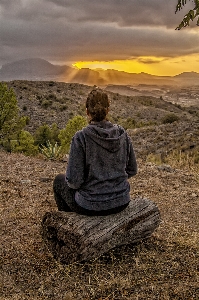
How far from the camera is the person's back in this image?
3.64 meters

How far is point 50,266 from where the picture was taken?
3779 mm

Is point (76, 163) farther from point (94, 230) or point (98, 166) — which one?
point (94, 230)

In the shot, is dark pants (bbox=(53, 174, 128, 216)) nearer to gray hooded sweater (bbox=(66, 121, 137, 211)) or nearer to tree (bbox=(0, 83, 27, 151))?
gray hooded sweater (bbox=(66, 121, 137, 211))

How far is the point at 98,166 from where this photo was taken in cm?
370

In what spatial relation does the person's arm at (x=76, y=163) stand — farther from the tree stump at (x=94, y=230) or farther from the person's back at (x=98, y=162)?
the tree stump at (x=94, y=230)

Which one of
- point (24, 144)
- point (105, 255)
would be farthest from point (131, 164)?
point (24, 144)

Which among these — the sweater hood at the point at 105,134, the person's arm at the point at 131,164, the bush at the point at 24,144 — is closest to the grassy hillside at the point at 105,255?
the person's arm at the point at 131,164

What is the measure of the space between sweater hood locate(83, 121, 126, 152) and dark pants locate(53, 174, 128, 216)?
621 mm

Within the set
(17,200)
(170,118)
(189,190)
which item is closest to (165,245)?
(17,200)

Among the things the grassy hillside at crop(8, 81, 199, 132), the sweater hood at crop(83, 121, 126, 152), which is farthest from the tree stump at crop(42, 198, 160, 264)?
the grassy hillside at crop(8, 81, 199, 132)

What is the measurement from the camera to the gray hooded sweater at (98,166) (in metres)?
3.65

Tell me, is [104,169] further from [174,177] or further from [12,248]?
[174,177]

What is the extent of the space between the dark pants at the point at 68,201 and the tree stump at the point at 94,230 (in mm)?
54

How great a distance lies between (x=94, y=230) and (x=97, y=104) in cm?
120
